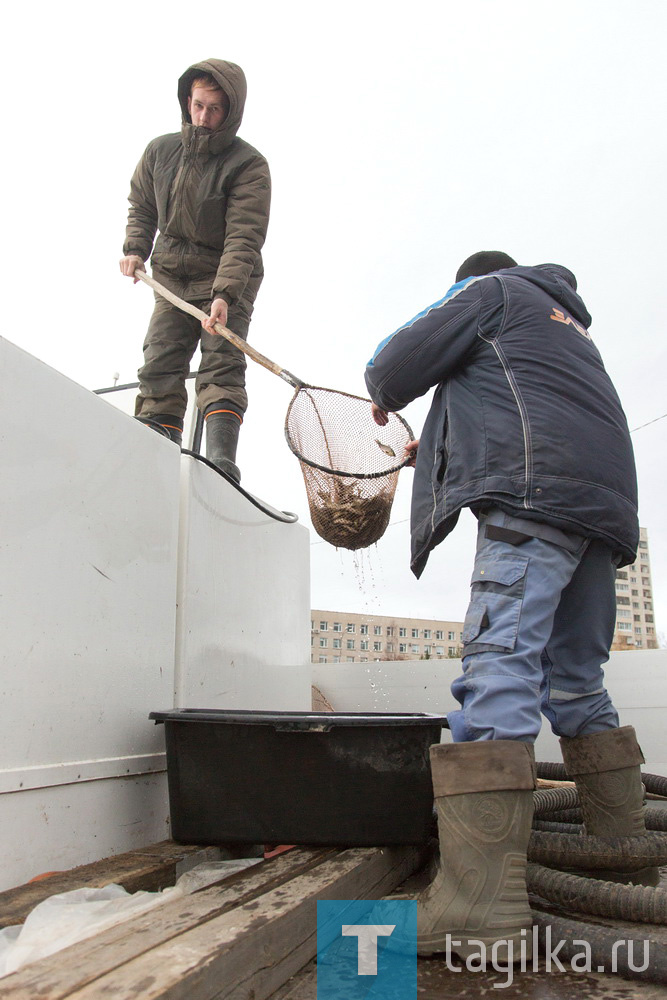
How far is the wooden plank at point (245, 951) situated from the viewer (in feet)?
2.73

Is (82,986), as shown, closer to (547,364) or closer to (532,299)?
(547,364)

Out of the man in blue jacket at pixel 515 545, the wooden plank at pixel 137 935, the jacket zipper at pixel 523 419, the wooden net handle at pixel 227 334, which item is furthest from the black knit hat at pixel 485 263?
the wooden plank at pixel 137 935

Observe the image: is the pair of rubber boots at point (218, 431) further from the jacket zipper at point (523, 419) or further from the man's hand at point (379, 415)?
the jacket zipper at point (523, 419)

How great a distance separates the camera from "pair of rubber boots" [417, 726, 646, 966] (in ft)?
4.30

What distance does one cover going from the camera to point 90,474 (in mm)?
1712

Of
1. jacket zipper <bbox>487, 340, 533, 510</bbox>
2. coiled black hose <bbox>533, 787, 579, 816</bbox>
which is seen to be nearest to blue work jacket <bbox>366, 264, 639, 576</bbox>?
jacket zipper <bbox>487, 340, 533, 510</bbox>

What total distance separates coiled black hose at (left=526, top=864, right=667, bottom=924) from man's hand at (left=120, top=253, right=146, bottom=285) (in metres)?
2.76

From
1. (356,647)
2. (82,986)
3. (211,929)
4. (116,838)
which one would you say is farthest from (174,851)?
(356,647)

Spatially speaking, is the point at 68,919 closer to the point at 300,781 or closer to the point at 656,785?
the point at 300,781

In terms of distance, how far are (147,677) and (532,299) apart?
4.64 feet

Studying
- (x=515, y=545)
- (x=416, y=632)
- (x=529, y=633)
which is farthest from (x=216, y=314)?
(x=416, y=632)

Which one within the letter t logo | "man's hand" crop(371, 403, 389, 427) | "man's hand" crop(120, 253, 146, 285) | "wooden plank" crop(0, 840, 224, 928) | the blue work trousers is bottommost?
the letter t logo

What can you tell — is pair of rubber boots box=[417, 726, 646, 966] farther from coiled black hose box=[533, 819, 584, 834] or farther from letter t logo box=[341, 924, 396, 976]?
coiled black hose box=[533, 819, 584, 834]

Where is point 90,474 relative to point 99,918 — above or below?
above
